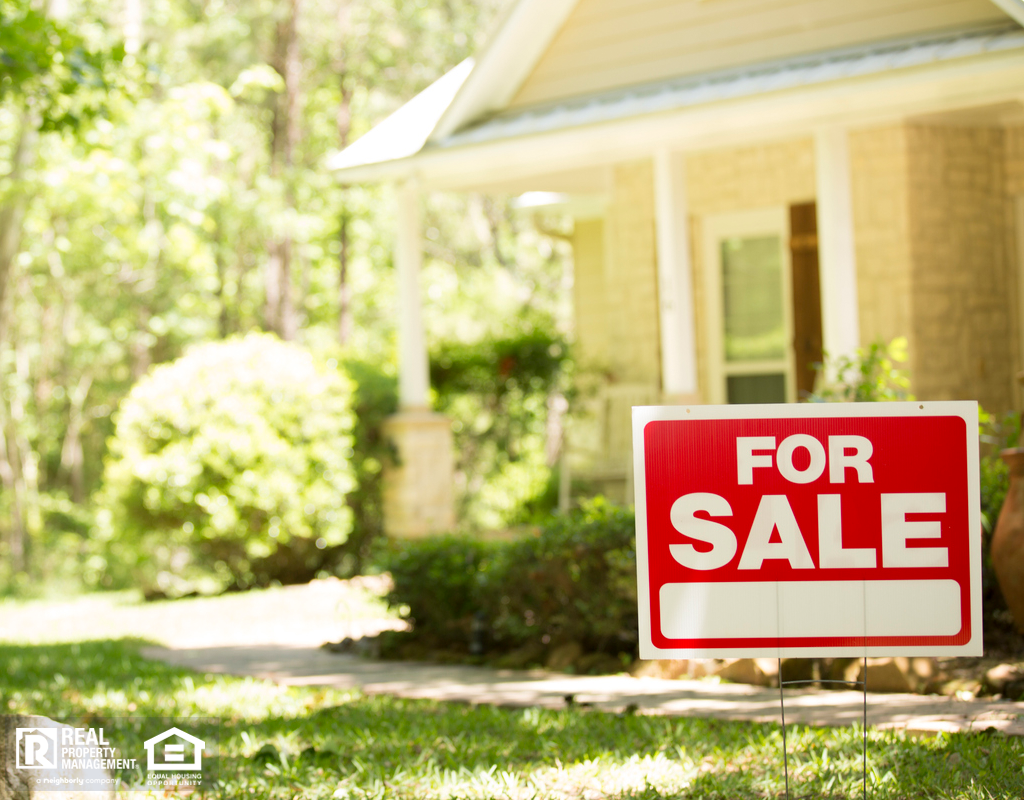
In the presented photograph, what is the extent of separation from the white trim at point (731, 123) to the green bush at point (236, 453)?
7.37 ft

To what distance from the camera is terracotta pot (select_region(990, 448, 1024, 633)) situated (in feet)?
16.6

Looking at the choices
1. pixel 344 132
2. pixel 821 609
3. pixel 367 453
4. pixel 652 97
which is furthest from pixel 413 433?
pixel 344 132

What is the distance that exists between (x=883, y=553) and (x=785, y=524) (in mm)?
283

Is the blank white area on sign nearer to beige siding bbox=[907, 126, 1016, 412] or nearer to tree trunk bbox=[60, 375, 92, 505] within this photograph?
beige siding bbox=[907, 126, 1016, 412]

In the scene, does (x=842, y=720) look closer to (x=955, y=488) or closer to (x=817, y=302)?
(x=955, y=488)

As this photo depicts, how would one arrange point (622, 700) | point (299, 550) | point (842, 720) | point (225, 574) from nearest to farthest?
point (842, 720), point (622, 700), point (299, 550), point (225, 574)

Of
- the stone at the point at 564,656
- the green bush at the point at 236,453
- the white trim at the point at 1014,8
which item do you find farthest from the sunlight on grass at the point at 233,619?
the white trim at the point at 1014,8

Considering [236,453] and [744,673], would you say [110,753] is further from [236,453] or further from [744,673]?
[236,453]

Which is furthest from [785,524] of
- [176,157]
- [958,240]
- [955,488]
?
[176,157]

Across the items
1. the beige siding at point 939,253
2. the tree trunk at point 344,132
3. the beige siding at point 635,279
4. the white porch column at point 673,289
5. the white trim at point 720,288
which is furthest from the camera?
the tree trunk at point 344,132

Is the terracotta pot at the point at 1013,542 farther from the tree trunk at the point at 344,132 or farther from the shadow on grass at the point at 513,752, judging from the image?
the tree trunk at the point at 344,132

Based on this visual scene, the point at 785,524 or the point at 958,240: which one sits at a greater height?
the point at 958,240

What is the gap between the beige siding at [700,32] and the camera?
8231mm

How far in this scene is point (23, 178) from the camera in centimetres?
1193
